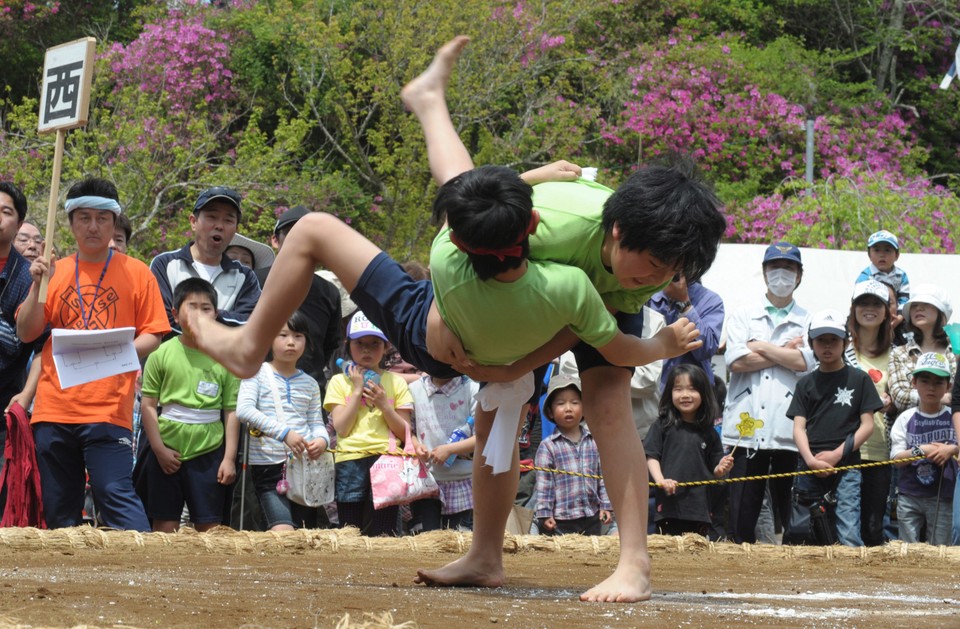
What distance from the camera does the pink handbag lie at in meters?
5.50

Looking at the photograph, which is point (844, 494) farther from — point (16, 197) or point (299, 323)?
point (16, 197)

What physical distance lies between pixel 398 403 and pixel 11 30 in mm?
12518

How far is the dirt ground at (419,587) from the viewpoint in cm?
268

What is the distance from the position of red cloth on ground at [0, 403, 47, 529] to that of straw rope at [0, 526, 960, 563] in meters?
0.47

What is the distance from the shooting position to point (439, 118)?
11.7 ft

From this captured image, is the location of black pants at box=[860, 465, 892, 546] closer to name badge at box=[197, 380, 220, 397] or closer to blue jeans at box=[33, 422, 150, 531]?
name badge at box=[197, 380, 220, 397]

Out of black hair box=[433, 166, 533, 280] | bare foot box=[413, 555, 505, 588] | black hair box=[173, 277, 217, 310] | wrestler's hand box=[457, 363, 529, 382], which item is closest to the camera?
black hair box=[433, 166, 533, 280]

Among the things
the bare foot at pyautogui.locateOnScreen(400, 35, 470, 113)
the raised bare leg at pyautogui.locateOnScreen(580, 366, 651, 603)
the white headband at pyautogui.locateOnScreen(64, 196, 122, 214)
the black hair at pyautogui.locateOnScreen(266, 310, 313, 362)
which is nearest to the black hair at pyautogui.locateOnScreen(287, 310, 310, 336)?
the black hair at pyautogui.locateOnScreen(266, 310, 313, 362)

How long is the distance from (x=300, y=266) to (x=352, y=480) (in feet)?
8.06

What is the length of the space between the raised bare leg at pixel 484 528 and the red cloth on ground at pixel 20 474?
6.60 ft

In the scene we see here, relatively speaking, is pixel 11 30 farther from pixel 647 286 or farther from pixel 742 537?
pixel 647 286

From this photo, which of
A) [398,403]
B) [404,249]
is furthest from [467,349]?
[404,249]

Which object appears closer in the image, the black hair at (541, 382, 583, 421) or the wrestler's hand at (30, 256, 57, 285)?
the wrestler's hand at (30, 256, 57, 285)

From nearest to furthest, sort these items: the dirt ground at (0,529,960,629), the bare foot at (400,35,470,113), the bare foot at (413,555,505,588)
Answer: the dirt ground at (0,529,960,629)
the bare foot at (413,555,505,588)
the bare foot at (400,35,470,113)
